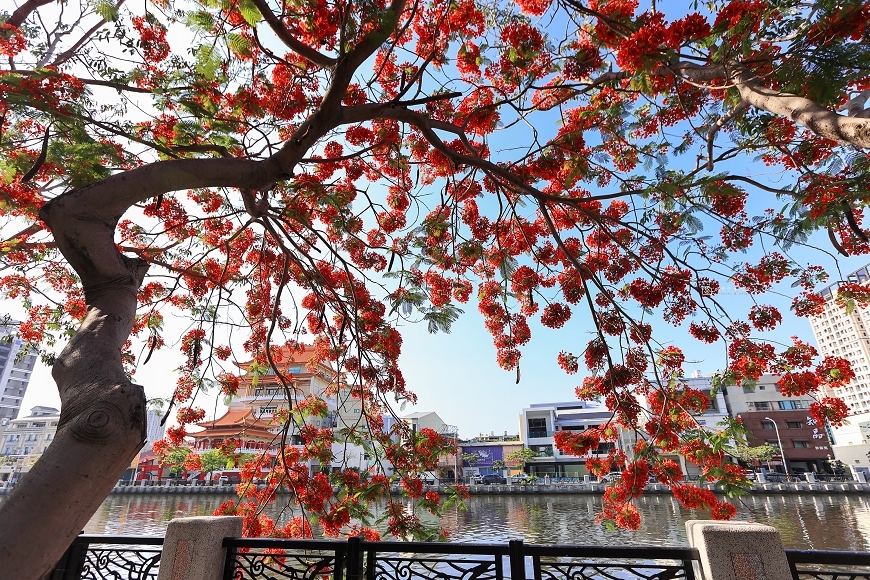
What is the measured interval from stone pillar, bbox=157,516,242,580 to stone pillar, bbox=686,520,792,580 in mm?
3116

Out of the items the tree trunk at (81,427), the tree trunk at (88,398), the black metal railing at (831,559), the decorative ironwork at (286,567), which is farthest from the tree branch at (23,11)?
the black metal railing at (831,559)

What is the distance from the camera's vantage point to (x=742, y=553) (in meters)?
2.41

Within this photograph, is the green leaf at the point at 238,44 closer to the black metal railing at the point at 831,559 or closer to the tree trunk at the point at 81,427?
the tree trunk at the point at 81,427

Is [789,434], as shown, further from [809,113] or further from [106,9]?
[106,9]

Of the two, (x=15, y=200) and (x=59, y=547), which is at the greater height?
(x=15, y=200)

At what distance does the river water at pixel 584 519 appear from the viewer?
1391cm

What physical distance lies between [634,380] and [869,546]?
14.5 metres

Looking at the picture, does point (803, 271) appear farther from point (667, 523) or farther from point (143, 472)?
point (143, 472)

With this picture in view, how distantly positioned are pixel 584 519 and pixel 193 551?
1854 centimetres

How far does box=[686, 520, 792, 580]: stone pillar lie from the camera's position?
7.75 ft

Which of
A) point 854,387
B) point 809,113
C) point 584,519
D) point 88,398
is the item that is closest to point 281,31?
point 88,398

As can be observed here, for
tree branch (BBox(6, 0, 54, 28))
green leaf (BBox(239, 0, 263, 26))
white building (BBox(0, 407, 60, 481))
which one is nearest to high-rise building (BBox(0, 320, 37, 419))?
white building (BBox(0, 407, 60, 481))

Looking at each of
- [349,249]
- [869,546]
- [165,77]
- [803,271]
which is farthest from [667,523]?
[165,77]

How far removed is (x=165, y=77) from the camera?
4.04 metres
